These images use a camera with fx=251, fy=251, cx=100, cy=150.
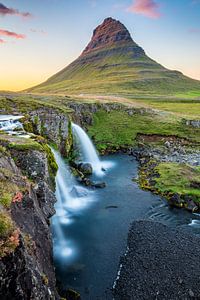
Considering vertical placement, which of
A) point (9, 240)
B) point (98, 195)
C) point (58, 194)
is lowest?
point (98, 195)

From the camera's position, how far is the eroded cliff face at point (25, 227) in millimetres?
10703

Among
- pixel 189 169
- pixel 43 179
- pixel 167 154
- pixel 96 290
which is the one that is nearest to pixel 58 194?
pixel 43 179

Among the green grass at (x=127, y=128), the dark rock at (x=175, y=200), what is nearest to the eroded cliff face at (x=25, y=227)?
the dark rock at (x=175, y=200)

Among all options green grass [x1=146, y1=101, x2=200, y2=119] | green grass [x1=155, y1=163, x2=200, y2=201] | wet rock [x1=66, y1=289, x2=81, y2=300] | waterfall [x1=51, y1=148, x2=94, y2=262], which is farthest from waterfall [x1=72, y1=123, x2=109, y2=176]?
green grass [x1=146, y1=101, x2=200, y2=119]

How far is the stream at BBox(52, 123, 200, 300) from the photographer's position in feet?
66.8

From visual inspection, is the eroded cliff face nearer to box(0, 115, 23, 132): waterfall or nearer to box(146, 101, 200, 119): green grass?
box(0, 115, 23, 132): waterfall

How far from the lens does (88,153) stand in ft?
169

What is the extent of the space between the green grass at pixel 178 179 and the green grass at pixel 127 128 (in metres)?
Result: 19.3

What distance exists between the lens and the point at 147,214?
3009 centimetres

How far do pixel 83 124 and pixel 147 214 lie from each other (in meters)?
41.1

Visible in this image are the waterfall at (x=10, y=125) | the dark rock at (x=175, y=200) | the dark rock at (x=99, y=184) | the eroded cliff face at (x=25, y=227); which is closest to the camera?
the eroded cliff face at (x=25, y=227)

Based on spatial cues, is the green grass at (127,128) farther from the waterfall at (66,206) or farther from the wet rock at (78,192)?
the waterfall at (66,206)

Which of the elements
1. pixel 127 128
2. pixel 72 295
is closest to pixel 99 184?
pixel 72 295

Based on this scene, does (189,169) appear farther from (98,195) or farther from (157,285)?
(157,285)
